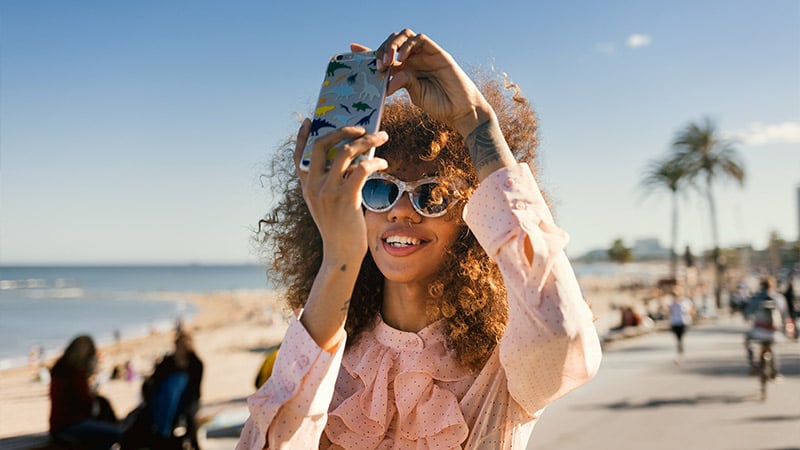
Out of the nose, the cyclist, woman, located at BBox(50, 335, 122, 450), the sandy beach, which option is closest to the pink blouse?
the nose

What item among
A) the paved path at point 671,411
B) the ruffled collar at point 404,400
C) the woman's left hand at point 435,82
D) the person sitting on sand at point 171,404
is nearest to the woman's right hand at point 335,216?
the woman's left hand at point 435,82

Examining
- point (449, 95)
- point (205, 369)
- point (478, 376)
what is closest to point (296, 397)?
point (478, 376)

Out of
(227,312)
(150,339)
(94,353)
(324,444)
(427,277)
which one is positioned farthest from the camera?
(227,312)

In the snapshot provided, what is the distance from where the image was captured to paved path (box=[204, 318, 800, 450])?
6.86m

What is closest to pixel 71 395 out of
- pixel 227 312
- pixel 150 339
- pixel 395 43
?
pixel 395 43

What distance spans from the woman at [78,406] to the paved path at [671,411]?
1717mm

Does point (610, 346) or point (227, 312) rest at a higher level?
point (610, 346)

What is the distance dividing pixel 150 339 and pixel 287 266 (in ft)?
102

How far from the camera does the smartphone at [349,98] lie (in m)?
1.34

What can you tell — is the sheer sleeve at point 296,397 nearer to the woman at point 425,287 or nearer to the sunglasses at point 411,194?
the woman at point 425,287

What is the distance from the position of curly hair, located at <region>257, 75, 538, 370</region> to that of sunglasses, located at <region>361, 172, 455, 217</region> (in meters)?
0.05

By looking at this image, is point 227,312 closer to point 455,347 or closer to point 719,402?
point 719,402

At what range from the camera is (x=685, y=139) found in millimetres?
32969

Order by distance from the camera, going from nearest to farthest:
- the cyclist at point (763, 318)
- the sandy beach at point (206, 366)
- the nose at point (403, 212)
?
the nose at point (403, 212) → the sandy beach at point (206, 366) → the cyclist at point (763, 318)
